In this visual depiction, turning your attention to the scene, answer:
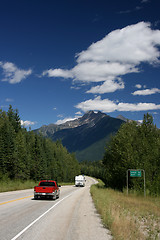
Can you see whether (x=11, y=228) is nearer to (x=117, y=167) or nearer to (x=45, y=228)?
(x=45, y=228)

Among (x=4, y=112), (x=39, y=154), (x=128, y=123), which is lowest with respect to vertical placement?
(x=39, y=154)

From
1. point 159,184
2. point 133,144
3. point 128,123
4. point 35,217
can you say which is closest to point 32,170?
point 128,123

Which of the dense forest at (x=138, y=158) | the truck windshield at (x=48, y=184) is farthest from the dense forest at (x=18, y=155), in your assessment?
the truck windshield at (x=48, y=184)

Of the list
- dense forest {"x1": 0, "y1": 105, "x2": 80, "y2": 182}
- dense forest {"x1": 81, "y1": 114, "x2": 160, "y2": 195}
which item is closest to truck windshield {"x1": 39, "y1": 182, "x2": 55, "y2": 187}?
dense forest {"x1": 81, "y1": 114, "x2": 160, "y2": 195}

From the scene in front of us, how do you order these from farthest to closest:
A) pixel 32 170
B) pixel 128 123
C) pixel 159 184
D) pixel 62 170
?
pixel 62 170
pixel 32 170
pixel 128 123
pixel 159 184

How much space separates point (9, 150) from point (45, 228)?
4282cm

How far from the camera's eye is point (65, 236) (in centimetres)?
803

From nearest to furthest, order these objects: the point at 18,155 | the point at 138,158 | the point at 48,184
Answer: the point at 48,184
the point at 138,158
the point at 18,155

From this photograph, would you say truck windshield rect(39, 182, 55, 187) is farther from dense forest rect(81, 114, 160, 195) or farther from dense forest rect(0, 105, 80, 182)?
dense forest rect(0, 105, 80, 182)

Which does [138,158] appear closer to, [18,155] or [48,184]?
[48,184]

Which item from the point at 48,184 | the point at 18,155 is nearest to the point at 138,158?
the point at 48,184

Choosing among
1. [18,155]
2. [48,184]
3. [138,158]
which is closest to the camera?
[48,184]

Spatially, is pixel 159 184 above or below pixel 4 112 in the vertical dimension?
below

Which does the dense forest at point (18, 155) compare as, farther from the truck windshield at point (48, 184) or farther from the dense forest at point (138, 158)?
the truck windshield at point (48, 184)
